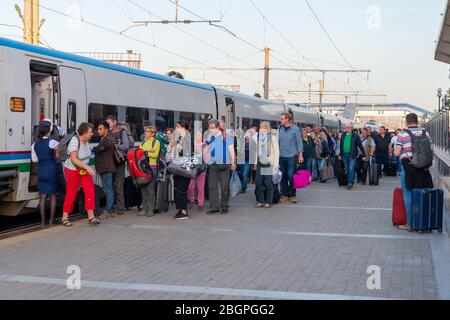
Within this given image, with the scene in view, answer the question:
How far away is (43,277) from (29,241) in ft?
7.29

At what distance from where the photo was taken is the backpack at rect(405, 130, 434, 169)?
948cm

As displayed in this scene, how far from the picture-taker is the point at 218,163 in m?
11.7

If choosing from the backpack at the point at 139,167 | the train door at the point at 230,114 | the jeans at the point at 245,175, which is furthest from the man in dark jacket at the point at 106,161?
the train door at the point at 230,114

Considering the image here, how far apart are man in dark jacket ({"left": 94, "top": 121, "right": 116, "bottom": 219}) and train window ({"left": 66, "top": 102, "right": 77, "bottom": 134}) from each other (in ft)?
1.42

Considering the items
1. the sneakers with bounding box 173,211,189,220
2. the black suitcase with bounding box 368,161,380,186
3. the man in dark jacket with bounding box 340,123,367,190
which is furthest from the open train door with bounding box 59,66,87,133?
the black suitcase with bounding box 368,161,380,186

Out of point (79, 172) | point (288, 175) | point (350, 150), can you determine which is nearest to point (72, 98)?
point (79, 172)

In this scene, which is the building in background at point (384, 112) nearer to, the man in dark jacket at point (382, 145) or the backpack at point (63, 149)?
the man in dark jacket at point (382, 145)

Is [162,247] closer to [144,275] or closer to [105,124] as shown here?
[144,275]

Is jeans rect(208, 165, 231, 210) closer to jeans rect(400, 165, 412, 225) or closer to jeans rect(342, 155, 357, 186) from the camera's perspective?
jeans rect(400, 165, 412, 225)

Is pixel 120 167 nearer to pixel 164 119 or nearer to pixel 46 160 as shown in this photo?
pixel 46 160

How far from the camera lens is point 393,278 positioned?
6.64 metres

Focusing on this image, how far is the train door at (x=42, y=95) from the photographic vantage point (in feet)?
33.0

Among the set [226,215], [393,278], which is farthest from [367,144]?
[393,278]

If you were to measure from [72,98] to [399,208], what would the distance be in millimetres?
5794
